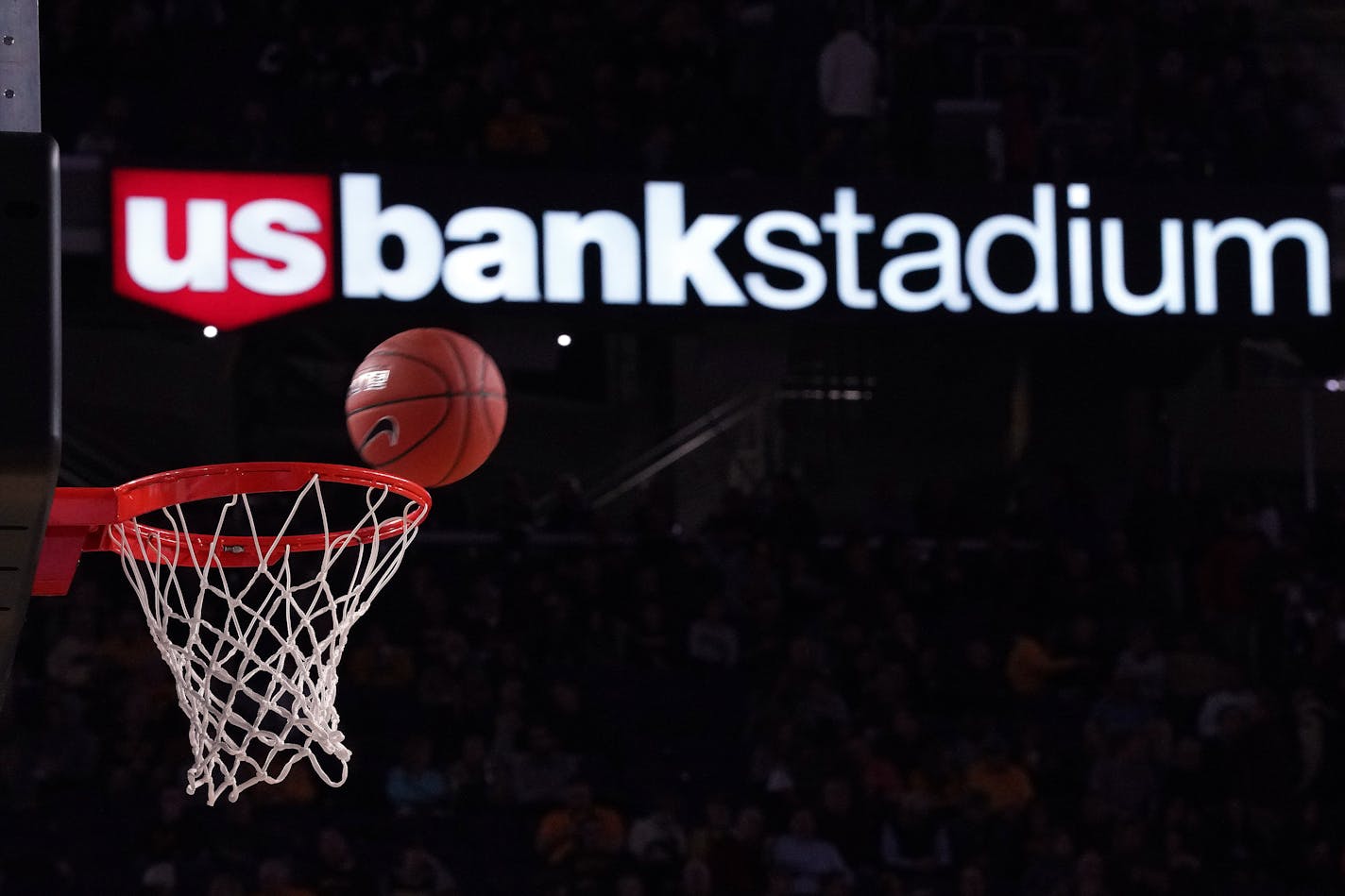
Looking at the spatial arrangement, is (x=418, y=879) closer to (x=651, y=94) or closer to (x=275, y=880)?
(x=275, y=880)

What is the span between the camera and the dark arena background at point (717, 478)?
383 inches

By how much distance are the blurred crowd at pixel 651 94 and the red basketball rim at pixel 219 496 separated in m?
6.00

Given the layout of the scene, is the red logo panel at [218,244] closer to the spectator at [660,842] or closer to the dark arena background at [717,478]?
the dark arena background at [717,478]

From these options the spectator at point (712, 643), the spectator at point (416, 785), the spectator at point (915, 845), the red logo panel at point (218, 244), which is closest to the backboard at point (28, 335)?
the spectator at point (416, 785)

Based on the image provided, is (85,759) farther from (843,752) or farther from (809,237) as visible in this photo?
(809,237)

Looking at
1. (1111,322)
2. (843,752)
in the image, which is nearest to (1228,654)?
(1111,322)

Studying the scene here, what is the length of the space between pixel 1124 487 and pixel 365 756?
22.1 feet

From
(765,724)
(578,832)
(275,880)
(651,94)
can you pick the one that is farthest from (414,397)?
(651,94)

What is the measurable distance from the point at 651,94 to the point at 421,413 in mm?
6711

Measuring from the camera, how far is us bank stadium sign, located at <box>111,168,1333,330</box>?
34.5 feet

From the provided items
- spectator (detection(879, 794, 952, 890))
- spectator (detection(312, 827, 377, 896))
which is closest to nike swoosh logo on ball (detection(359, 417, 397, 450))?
spectator (detection(312, 827, 377, 896))

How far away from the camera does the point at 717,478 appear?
14156 mm

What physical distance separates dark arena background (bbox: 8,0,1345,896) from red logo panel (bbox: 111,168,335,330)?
2 centimetres

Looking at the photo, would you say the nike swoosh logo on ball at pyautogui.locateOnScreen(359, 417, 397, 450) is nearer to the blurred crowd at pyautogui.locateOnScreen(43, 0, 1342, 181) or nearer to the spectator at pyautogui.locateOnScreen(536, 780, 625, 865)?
the spectator at pyautogui.locateOnScreen(536, 780, 625, 865)
